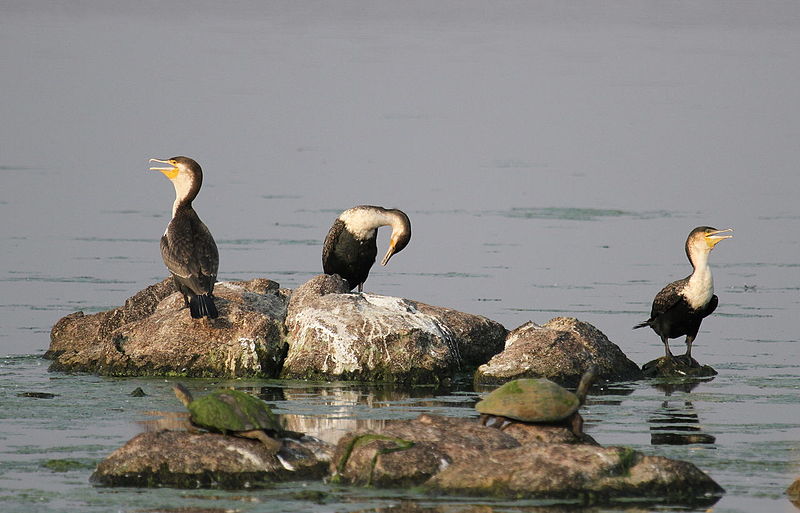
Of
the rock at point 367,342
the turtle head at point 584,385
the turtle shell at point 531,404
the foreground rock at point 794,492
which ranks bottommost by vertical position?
the foreground rock at point 794,492

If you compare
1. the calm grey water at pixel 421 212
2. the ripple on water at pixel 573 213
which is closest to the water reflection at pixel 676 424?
the calm grey water at pixel 421 212

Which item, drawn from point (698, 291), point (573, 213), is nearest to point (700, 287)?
point (698, 291)

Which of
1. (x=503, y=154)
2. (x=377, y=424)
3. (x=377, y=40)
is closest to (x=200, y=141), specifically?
(x=503, y=154)

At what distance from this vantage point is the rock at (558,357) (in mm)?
14633

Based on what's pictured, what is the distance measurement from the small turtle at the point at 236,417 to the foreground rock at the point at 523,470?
458 millimetres

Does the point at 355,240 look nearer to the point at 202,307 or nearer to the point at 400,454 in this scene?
the point at 202,307

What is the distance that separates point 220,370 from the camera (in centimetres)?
1474

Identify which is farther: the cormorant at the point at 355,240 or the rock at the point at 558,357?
the cormorant at the point at 355,240

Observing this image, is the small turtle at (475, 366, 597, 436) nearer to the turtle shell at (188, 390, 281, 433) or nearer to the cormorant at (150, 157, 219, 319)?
the turtle shell at (188, 390, 281, 433)

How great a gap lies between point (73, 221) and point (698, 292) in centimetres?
1264

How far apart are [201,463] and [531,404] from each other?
90.3 inches

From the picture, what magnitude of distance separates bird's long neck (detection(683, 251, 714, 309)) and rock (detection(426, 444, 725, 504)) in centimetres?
617

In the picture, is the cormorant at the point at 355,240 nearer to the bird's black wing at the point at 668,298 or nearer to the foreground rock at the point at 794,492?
the bird's black wing at the point at 668,298

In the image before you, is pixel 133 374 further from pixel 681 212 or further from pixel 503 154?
pixel 503 154
